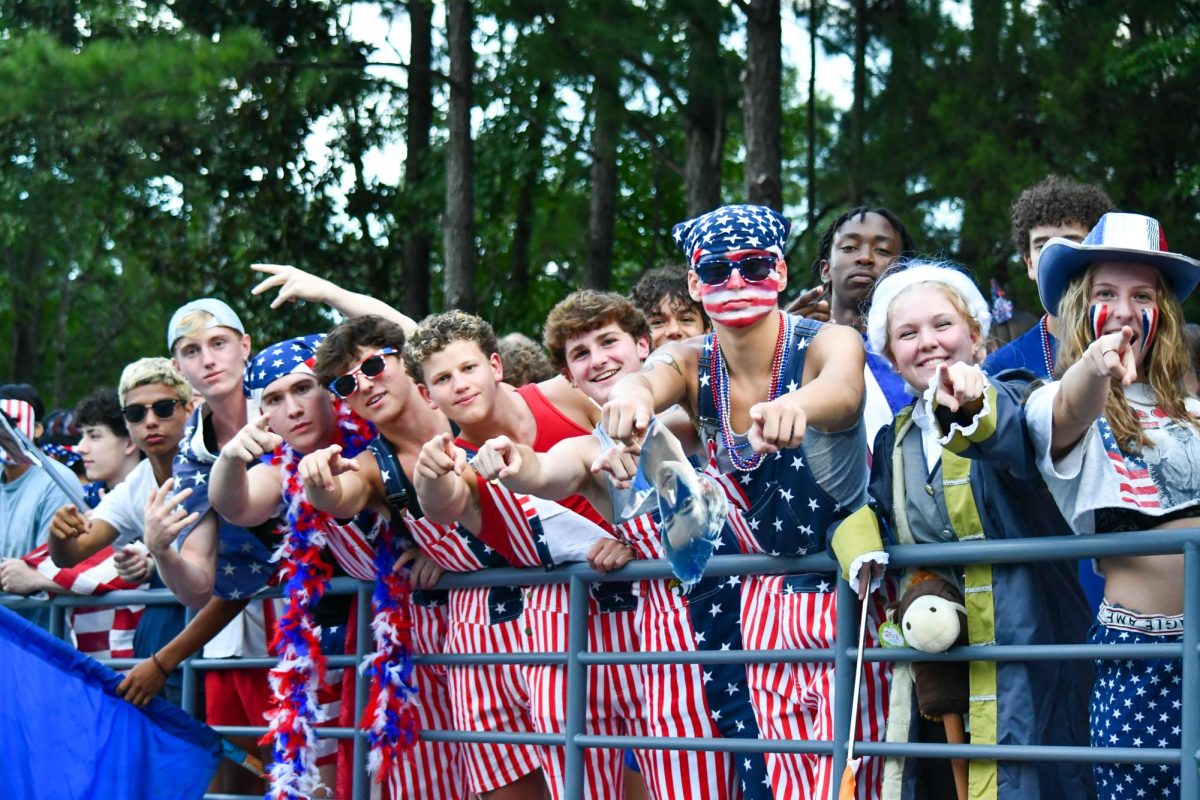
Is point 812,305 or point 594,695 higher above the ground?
point 812,305

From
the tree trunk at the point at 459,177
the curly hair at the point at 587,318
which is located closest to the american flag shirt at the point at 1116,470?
the curly hair at the point at 587,318

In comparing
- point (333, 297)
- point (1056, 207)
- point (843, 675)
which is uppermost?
point (1056, 207)

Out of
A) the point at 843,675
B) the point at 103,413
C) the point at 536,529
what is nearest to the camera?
the point at 843,675

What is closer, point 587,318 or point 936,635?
point 936,635

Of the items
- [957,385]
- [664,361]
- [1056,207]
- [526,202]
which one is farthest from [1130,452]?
[526,202]

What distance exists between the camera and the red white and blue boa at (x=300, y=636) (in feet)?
17.2

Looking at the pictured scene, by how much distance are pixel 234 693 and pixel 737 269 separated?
288 centimetres

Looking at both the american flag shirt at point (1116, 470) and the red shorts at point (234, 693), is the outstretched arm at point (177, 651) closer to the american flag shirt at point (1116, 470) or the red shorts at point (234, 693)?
the red shorts at point (234, 693)

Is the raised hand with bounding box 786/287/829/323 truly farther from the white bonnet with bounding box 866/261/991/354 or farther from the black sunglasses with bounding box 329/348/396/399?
the black sunglasses with bounding box 329/348/396/399

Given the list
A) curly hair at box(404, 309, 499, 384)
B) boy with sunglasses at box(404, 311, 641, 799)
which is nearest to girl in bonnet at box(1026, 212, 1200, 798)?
boy with sunglasses at box(404, 311, 641, 799)

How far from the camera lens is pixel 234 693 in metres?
5.95

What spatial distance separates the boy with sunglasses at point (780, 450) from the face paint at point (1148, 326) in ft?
2.18

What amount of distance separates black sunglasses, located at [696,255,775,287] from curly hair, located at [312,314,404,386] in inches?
55.3

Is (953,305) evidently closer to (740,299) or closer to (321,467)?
(740,299)
